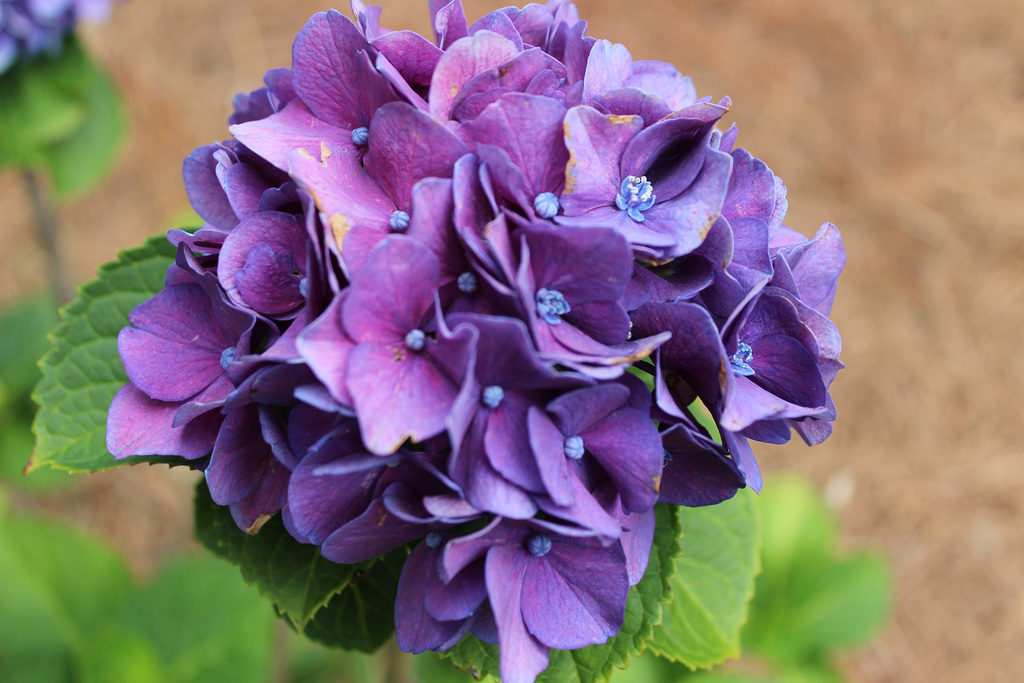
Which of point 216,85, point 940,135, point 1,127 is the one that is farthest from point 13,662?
point 940,135

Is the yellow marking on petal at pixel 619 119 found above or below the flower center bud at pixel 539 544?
above

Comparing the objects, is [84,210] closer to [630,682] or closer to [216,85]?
[216,85]

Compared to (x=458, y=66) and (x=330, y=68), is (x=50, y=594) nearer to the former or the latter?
(x=330, y=68)

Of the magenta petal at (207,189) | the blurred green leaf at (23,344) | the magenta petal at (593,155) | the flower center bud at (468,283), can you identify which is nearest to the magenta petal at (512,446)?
the flower center bud at (468,283)

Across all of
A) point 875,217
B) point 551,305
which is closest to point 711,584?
point 551,305

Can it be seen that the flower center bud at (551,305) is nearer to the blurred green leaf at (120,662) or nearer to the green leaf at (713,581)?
the green leaf at (713,581)

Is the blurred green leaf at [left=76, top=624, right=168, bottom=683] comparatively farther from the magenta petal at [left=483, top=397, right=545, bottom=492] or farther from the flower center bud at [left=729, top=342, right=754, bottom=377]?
the flower center bud at [left=729, top=342, right=754, bottom=377]
